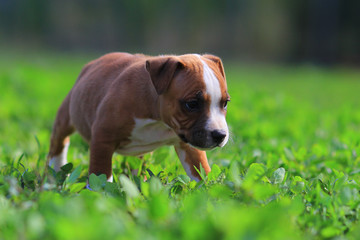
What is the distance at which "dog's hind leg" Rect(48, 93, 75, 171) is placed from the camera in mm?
4523

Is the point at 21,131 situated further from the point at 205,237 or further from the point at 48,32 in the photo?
the point at 48,32

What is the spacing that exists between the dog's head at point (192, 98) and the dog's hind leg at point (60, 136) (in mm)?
1234

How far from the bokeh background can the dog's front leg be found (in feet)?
88.6

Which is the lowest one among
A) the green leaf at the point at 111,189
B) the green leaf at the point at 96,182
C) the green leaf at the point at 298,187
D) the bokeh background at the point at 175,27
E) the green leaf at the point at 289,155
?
the bokeh background at the point at 175,27

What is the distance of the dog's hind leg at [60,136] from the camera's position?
4.52m

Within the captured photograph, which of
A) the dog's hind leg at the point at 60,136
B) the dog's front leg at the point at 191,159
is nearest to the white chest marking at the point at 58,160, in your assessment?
the dog's hind leg at the point at 60,136

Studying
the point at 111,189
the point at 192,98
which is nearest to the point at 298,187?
the point at 192,98

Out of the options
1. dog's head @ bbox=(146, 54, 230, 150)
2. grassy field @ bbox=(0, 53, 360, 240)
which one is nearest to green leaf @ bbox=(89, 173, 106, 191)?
grassy field @ bbox=(0, 53, 360, 240)

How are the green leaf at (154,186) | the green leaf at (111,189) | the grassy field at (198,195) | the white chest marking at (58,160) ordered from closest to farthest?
the grassy field at (198,195) → the green leaf at (154,186) → the green leaf at (111,189) → the white chest marking at (58,160)

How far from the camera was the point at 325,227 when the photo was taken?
268 centimetres

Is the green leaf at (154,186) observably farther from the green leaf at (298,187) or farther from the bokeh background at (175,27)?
the bokeh background at (175,27)

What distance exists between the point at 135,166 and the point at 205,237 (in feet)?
7.25

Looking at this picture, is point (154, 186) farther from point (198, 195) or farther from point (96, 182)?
point (96, 182)

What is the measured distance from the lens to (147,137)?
3.79m
